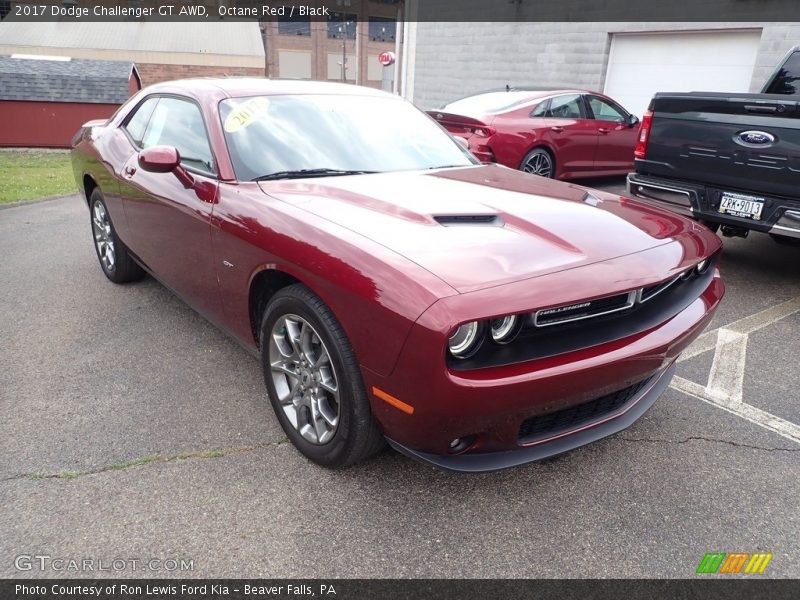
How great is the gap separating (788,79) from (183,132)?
520 cm

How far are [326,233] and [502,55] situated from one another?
1376 centimetres

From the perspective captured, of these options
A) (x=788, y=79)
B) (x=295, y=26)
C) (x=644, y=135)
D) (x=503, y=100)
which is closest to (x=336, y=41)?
(x=295, y=26)

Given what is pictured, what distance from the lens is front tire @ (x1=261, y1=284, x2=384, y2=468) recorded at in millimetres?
2205

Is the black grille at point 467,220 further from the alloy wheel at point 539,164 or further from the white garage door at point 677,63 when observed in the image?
the white garage door at point 677,63

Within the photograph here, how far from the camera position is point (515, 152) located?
24.8 ft

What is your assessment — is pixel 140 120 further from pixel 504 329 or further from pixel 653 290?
pixel 653 290

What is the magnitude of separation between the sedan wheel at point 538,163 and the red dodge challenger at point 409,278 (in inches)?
173

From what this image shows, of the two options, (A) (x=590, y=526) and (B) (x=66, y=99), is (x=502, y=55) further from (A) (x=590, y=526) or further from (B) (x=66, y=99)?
(A) (x=590, y=526)

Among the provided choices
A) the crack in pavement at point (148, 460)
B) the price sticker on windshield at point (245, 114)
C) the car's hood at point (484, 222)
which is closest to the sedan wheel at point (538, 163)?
the car's hood at point (484, 222)

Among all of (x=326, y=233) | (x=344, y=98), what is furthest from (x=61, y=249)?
(x=326, y=233)

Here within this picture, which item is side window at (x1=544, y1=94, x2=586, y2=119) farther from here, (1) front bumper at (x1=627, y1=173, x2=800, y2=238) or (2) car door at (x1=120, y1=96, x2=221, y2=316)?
(2) car door at (x1=120, y1=96, x2=221, y2=316)

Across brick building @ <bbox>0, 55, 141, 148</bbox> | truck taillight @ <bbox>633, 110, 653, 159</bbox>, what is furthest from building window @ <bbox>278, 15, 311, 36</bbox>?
truck taillight @ <bbox>633, 110, 653, 159</bbox>

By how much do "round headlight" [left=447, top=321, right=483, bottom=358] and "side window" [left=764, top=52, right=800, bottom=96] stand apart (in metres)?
5.03
